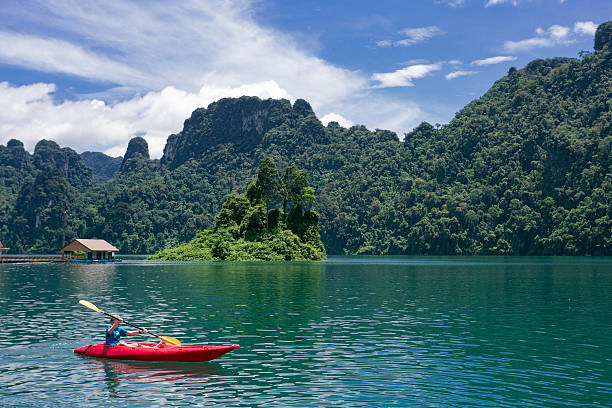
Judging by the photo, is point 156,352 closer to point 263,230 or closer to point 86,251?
point 86,251

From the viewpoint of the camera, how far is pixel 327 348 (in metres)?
25.3

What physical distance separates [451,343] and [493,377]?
634cm

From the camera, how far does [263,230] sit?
13588 cm

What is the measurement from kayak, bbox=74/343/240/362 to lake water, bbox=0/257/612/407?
0.36m

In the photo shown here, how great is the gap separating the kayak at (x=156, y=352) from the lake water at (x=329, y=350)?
0.36 meters

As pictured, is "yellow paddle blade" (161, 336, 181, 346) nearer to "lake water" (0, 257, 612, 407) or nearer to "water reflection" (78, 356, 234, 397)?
"water reflection" (78, 356, 234, 397)

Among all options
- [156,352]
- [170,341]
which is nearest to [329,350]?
[170,341]

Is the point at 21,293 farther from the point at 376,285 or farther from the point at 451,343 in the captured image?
the point at 451,343

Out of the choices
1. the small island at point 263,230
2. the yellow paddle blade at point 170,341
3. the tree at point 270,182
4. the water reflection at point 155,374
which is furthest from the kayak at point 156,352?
the tree at point 270,182

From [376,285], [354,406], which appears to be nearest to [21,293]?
[376,285]

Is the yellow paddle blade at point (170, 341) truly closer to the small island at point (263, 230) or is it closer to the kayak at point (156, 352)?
the kayak at point (156, 352)

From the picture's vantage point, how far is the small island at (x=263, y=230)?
13000cm

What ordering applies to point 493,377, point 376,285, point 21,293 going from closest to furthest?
point 493,377
point 21,293
point 376,285

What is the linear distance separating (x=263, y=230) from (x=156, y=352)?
11315 centimetres
